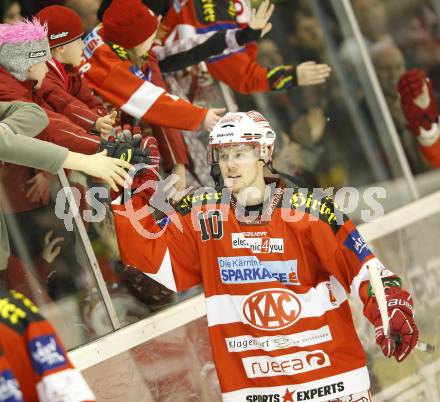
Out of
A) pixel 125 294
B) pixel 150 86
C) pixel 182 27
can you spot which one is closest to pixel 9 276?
pixel 125 294

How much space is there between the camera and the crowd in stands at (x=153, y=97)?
360 centimetres

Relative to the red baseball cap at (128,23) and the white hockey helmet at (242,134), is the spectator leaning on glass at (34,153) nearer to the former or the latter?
→ the white hockey helmet at (242,134)

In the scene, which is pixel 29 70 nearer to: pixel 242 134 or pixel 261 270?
pixel 242 134

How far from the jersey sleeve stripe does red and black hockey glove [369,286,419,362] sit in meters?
1.24

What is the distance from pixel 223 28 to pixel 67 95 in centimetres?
108

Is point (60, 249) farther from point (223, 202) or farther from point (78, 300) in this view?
point (223, 202)

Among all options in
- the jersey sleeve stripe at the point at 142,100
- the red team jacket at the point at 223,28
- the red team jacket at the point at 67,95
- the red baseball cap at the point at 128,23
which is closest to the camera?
the red team jacket at the point at 67,95

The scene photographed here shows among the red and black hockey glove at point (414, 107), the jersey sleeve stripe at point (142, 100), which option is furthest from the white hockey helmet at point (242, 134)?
the red and black hockey glove at point (414, 107)

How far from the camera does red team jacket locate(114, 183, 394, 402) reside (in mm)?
3529

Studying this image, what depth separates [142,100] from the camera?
4.11 metres

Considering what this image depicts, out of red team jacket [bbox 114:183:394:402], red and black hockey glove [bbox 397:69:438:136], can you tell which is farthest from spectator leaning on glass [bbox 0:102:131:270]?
red and black hockey glove [bbox 397:69:438:136]

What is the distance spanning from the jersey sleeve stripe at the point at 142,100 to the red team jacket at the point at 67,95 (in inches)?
9.2

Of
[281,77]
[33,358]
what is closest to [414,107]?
[281,77]

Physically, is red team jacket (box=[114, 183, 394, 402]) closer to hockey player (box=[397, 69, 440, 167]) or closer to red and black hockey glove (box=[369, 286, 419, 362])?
red and black hockey glove (box=[369, 286, 419, 362])
